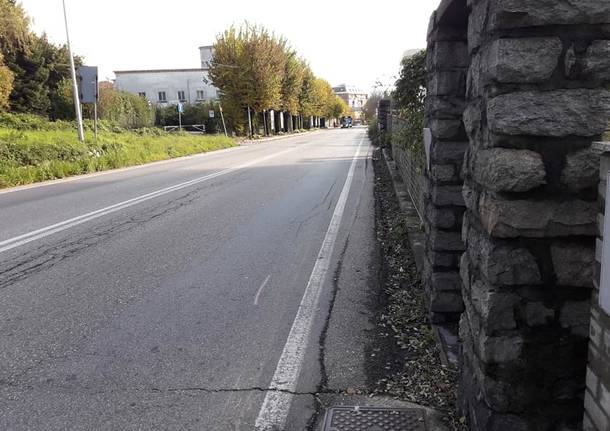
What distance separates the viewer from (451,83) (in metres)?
4.00

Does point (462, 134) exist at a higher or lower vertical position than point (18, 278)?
higher

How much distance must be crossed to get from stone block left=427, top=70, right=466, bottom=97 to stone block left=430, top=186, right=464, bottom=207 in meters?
0.71

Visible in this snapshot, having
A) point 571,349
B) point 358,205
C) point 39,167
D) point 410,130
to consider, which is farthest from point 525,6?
point 39,167

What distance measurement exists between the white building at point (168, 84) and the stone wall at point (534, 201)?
2878 inches

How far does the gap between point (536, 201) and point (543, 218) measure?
8cm

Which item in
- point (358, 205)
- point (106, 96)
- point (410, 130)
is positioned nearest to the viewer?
point (410, 130)

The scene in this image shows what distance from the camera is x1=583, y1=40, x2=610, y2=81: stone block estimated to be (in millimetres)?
2295

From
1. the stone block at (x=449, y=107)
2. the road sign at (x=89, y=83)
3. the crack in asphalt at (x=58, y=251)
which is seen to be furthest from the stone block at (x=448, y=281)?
the road sign at (x=89, y=83)

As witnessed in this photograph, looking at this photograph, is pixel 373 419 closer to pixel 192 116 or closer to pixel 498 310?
pixel 498 310

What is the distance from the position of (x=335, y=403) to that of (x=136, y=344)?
172 cm

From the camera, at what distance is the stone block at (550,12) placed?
2264mm

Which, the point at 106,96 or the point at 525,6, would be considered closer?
the point at 525,6

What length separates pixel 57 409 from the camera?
3.30 m

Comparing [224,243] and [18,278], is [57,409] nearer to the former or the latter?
[18,278]
